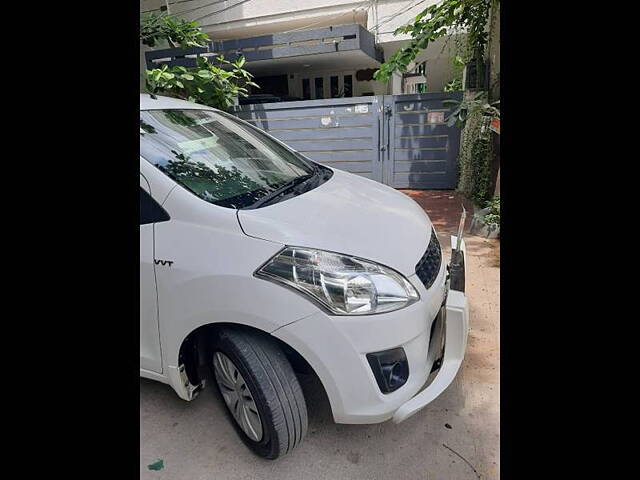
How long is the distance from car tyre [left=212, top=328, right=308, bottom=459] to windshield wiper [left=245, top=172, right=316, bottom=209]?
24.7 inches

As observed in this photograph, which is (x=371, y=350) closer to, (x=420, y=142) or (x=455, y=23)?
(x=420, y=142)

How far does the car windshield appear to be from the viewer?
2039 millimetres

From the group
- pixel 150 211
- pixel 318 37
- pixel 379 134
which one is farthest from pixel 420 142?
pixel 150 211

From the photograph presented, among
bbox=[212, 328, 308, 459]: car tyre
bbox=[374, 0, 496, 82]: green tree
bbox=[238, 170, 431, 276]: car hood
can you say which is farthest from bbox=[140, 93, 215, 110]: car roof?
bbox=[374, 0, 496, 82]: green tree

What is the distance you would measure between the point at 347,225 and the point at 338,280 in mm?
365

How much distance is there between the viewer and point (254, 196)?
2104 mm

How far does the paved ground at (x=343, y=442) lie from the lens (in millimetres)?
1927

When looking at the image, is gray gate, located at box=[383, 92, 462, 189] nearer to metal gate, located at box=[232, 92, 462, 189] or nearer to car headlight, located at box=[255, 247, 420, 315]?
metal gate, located at box=[232, 92, 462, 189]

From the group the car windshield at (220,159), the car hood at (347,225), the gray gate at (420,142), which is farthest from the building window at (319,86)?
the car hood at (347,225)

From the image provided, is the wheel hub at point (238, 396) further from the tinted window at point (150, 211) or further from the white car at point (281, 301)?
the tinted window at point (150, 211)

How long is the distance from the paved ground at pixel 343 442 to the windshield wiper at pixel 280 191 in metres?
1.16

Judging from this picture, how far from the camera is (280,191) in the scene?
224cm
